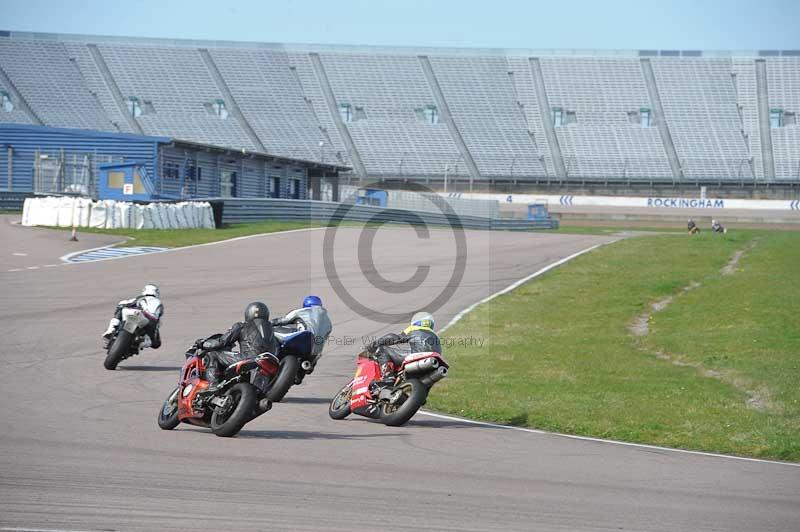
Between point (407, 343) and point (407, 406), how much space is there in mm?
874

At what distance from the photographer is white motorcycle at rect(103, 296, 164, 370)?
13844 mm

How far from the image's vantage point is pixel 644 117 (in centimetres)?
7650

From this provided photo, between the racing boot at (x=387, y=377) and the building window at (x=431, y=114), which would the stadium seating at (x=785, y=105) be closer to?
the building window at (x=431, y=114)

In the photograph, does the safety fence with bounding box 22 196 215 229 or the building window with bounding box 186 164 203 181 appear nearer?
the safety fence with bounding box 22 196 215 229

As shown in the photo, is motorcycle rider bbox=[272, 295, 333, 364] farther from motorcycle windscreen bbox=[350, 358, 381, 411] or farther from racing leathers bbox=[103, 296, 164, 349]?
racing leathers bbox=[103, 296, 164, 349]

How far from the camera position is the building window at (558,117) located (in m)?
76.6

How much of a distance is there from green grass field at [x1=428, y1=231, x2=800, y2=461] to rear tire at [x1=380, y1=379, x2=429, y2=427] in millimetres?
1443

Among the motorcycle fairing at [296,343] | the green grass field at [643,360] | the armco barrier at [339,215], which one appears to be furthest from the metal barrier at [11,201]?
the motorcycle fairing at [296,343]

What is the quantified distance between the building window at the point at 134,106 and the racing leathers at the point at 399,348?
6434 centimetres

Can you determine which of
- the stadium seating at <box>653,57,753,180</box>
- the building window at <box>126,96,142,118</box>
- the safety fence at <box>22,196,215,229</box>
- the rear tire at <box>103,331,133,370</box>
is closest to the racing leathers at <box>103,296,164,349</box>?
the rear tire at <box>103,331,133,370</box>

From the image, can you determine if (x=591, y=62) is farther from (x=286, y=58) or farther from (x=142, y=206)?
(x=142, y=206)

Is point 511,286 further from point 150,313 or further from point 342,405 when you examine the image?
point 342,405

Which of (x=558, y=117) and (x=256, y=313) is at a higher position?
(x=558, y=117)

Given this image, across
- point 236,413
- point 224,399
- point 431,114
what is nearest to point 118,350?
point 224,399
